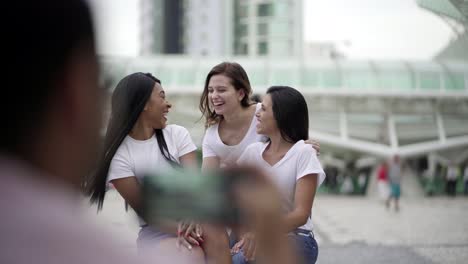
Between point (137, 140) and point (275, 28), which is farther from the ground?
point (275, 28)

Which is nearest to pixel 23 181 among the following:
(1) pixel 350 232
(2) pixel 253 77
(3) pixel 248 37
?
(1) pixel 350 232

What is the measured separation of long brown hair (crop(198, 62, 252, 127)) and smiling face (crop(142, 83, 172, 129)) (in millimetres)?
486

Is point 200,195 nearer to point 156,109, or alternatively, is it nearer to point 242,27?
point 156,109

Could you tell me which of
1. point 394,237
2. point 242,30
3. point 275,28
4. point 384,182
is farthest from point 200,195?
point 242,30

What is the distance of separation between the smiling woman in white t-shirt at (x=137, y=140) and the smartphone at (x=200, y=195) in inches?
86.4

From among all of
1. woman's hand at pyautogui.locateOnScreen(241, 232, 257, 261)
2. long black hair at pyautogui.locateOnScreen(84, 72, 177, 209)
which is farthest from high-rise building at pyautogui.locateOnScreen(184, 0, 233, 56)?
woman's hand at pyautogui.locateOnScreen(241, 232, 257, 261)

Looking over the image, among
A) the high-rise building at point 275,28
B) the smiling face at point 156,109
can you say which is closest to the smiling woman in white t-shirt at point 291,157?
the smiling face at point 156,109

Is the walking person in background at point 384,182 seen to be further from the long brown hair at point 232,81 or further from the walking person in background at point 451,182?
the long brown hair at point 232,81

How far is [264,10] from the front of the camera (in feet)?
236

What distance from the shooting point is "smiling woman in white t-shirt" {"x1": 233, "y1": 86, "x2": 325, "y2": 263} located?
9.75 ft

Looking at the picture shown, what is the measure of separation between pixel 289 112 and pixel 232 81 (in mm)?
511

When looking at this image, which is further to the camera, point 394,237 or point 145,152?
point 394,237

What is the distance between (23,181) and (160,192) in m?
0.16

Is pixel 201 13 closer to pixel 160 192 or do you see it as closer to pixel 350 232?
pixel 350 232
